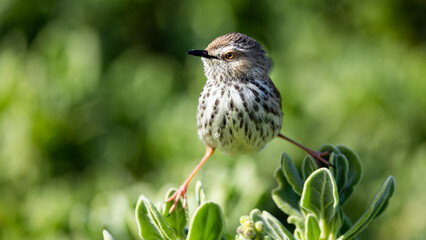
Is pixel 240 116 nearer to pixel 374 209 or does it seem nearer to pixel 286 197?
pixel 286 197

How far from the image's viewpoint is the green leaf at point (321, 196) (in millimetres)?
1489

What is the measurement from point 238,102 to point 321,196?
767 millimetres

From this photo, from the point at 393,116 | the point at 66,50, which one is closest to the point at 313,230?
→ the point at 393,116

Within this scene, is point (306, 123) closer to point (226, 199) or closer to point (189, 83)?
point (189, 83)

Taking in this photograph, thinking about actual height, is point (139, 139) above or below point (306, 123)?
below

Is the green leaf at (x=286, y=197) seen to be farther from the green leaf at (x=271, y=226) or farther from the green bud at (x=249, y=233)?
the green bud at (x=249, y=233)

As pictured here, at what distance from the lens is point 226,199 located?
2148 millimetres

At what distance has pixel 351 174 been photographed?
1754mm

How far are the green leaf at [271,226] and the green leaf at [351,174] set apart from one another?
27cm

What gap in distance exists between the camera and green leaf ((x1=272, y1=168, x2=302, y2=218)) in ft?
5.77

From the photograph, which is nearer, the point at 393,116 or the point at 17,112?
the point at 17,112

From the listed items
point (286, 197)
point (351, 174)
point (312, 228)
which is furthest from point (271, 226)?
point (351, 174)

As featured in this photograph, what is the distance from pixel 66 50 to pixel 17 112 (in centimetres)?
65

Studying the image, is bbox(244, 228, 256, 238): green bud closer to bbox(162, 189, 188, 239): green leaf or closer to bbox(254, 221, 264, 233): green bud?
bbox(254, 221, 264, 233): green bud
